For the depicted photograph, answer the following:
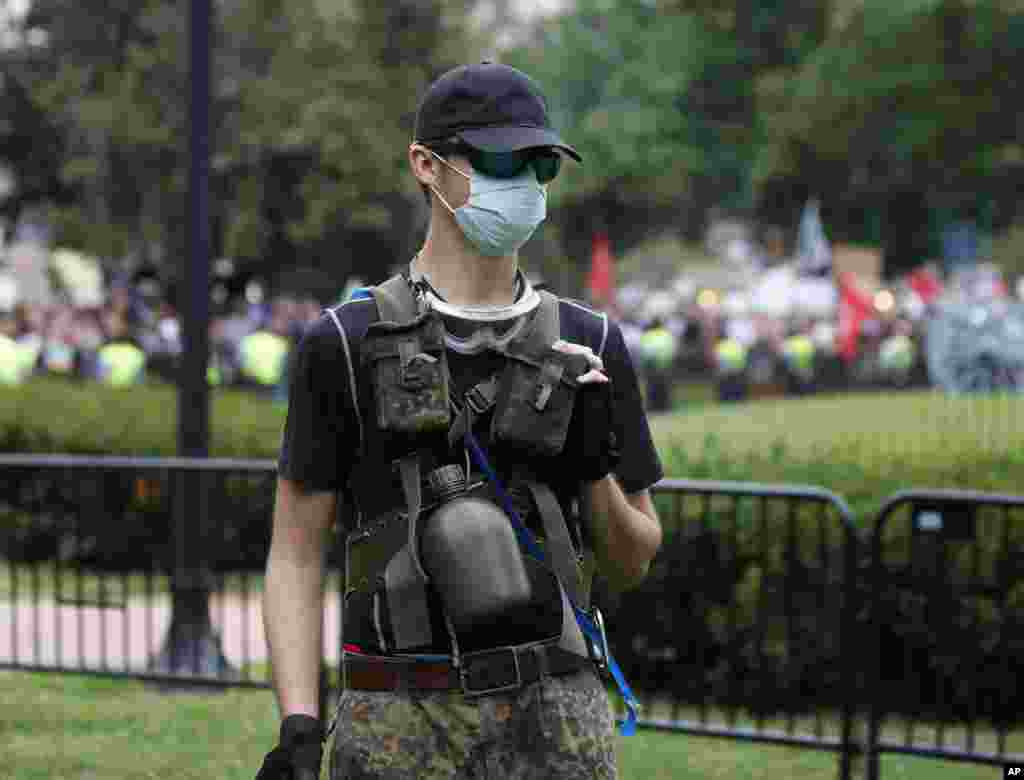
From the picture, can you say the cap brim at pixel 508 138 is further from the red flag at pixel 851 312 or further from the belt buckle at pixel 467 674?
the red flag at pixel 851 312

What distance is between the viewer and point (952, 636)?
777cm

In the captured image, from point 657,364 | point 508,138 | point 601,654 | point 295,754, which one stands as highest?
point 508,138

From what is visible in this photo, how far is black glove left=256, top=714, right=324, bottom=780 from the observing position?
117 inches

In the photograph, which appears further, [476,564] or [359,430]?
[359,430]

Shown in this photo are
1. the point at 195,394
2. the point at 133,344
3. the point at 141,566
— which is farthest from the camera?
the point at 133,344

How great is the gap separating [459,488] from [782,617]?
525 cm

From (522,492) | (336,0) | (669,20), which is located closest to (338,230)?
(336,0)

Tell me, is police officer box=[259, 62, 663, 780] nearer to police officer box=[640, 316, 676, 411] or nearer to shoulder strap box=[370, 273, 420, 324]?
Result: shoulder strap box=[370, 273, 420, 324]

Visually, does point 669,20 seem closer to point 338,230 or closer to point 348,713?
point 338,230

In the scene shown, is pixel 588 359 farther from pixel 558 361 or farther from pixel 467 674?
pixel 467 674

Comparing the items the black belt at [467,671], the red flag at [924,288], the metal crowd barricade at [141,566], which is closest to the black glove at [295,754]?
the black belt at [467,671]

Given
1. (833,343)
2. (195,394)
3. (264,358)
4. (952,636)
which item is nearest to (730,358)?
(833,343)

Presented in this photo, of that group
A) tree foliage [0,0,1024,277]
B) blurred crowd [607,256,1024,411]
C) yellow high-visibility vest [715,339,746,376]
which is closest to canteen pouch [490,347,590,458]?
tree foliage [0,0,1024,277]

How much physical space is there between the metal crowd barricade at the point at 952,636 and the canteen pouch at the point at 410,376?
14.8ft
